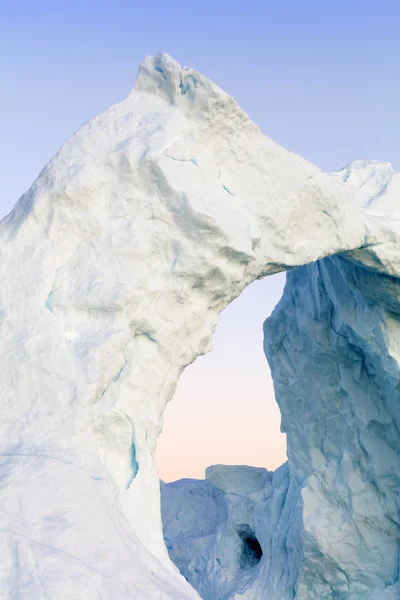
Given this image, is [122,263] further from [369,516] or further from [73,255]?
[369,516]

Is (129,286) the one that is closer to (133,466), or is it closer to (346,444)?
(133,466)

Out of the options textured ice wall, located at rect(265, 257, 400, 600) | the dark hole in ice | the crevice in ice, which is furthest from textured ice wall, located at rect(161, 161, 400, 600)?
the crevice in ice

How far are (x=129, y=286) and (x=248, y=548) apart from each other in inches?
338

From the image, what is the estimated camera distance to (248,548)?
13000 mm

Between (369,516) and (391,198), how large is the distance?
4132mm

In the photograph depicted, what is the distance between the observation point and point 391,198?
8.91 m

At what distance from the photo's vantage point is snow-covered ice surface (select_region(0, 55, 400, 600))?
426cm

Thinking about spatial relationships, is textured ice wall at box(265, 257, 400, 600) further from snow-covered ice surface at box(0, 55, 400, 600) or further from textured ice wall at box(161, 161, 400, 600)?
snow-covered ice surface at box(0, 55, 400, 600)

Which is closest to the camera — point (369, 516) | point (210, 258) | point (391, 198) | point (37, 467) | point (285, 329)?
point (37, 467)

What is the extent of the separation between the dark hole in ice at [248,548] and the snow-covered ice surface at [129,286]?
5.06 metres

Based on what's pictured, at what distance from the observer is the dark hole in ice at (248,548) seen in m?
12.8

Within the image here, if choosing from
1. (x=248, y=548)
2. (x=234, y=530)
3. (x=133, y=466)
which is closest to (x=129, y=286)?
(x=133, y=466)

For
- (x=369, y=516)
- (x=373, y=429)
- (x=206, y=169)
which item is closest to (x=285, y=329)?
(x=373, y=429)

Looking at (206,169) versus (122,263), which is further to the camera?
(206,169)
